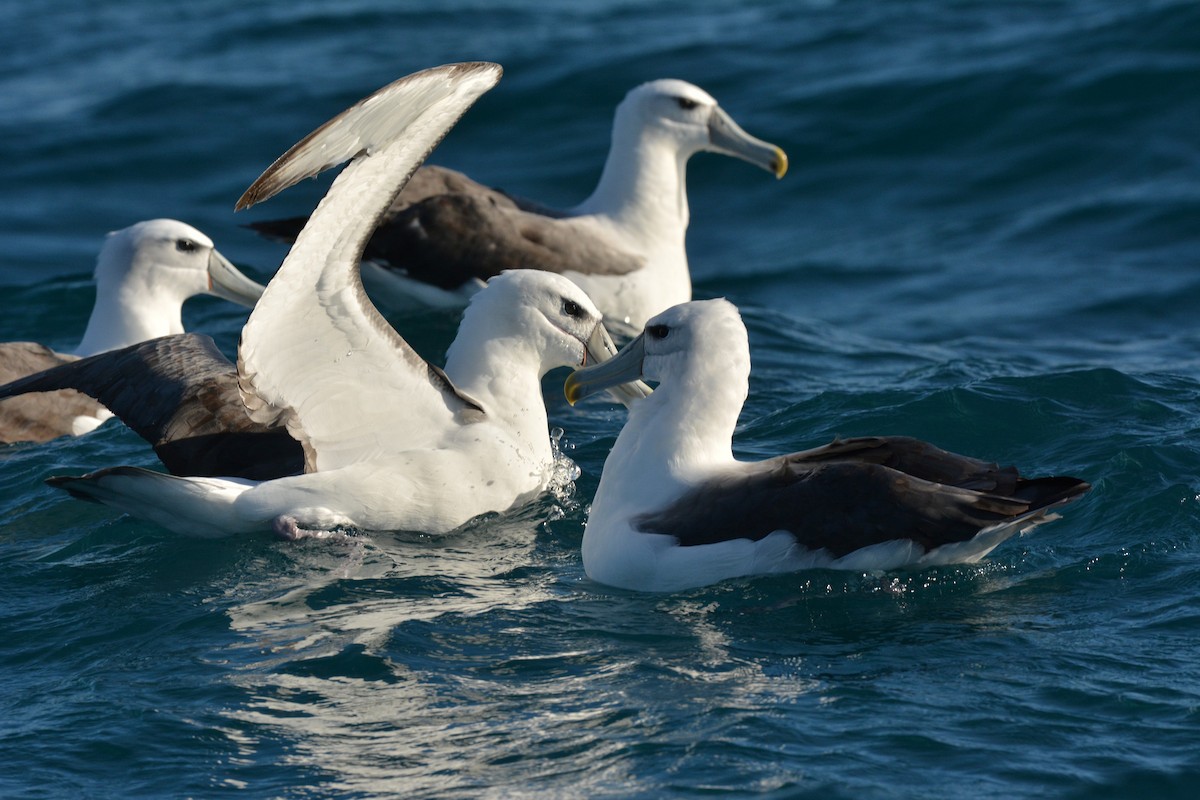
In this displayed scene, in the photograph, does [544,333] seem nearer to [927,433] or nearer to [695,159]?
[927,433]

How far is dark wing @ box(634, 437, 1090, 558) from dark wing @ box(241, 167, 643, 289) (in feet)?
16.5

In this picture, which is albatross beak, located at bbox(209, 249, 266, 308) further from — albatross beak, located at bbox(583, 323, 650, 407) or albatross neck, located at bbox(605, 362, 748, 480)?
albatross neck, located at bbox(605, 362, 748, 480)

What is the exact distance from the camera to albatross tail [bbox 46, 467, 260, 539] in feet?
26.1

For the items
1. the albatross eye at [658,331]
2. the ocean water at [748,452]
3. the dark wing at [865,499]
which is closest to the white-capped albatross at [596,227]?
the ocean water at [748,452]

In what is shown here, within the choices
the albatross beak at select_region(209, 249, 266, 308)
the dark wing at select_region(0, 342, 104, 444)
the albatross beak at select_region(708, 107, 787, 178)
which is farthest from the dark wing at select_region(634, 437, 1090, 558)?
the albatross beak at select_region(708, 107, 787, 178)

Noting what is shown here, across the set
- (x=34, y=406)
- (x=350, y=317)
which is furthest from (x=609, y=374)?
(x=34, y=406)

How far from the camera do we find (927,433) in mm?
10148

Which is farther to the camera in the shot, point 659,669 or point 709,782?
point 659,669

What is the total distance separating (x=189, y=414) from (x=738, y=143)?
6393mm

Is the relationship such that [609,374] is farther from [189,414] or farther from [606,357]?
[189,414]

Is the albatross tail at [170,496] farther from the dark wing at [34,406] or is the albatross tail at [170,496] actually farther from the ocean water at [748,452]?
the dark wing at [34,406]

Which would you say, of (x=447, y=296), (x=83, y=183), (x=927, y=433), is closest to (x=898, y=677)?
(x=927, y=433)

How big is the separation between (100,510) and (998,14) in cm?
1509

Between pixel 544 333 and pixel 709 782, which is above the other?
pixel 544 333
